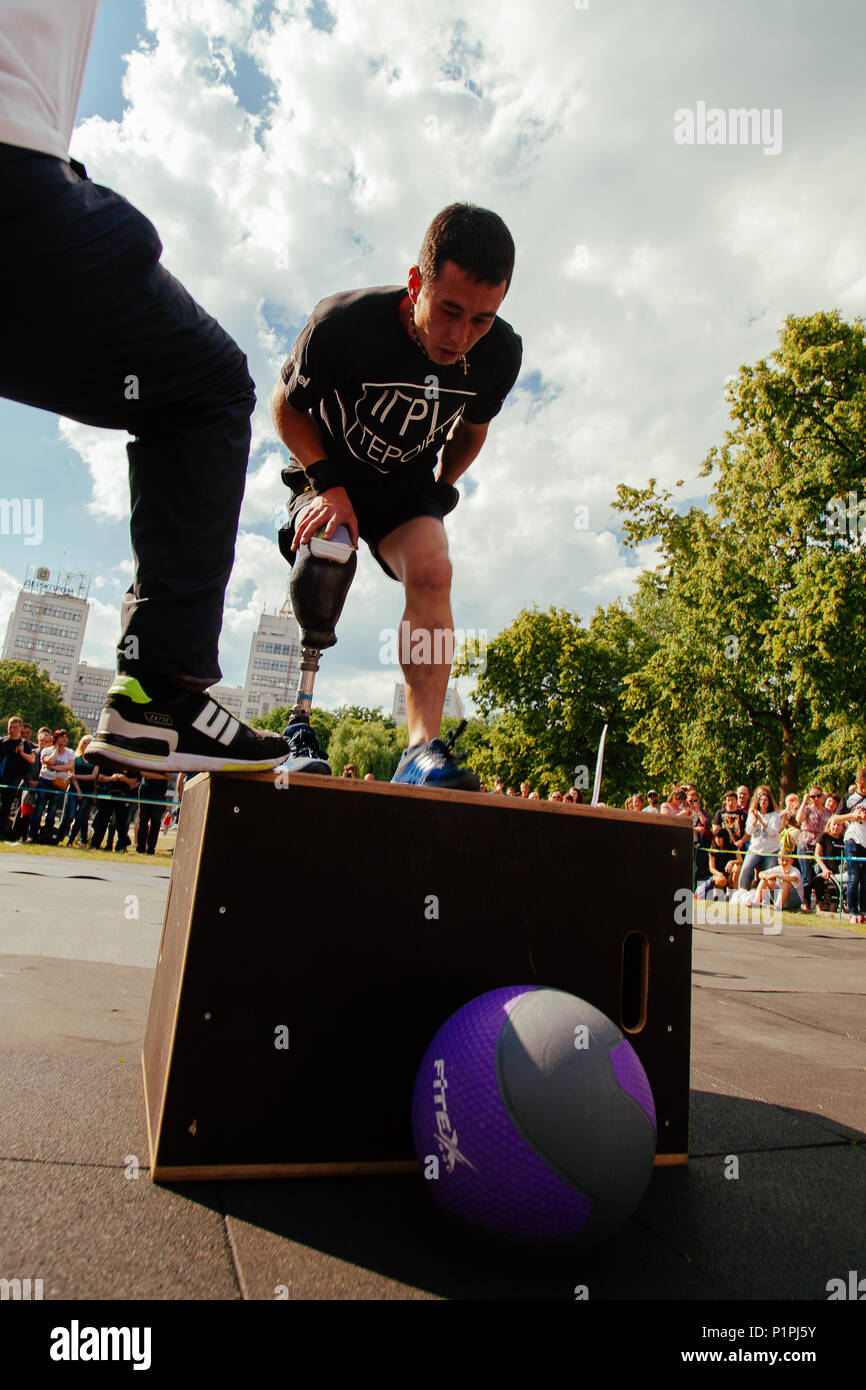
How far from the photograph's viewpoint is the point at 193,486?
184cm

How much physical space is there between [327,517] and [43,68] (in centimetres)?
167

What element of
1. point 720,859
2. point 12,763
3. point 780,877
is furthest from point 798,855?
point 12,763

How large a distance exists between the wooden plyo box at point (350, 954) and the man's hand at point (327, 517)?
49.7 inches

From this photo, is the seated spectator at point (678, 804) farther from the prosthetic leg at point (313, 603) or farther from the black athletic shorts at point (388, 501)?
the prosthetic leg at point (313, 603)

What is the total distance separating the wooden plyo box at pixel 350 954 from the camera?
5.58ft

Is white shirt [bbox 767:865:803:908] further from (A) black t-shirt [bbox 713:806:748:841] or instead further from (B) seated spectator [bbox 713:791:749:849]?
(A) black t-shirt [bbox 713:806:748:841]

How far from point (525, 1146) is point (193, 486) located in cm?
156

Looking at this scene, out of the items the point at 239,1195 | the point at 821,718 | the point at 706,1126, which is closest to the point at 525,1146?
the point at 239,1195

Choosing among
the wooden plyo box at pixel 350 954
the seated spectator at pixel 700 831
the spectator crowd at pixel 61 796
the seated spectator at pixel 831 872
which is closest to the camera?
the wooden plyo box at pixel 350 954

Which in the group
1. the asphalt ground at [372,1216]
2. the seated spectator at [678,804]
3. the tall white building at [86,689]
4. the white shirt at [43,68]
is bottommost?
the asphalt ground at [372,1216]

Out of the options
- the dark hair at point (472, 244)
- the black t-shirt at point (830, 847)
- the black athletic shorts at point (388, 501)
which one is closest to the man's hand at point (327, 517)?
the black athletic shorts at point (388, 501)

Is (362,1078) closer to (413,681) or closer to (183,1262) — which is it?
(183,1262)

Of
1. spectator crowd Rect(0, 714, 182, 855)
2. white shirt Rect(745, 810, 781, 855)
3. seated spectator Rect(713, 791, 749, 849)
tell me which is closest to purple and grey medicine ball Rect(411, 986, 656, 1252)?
white shirt Rect(745, 810, 781, 855)
